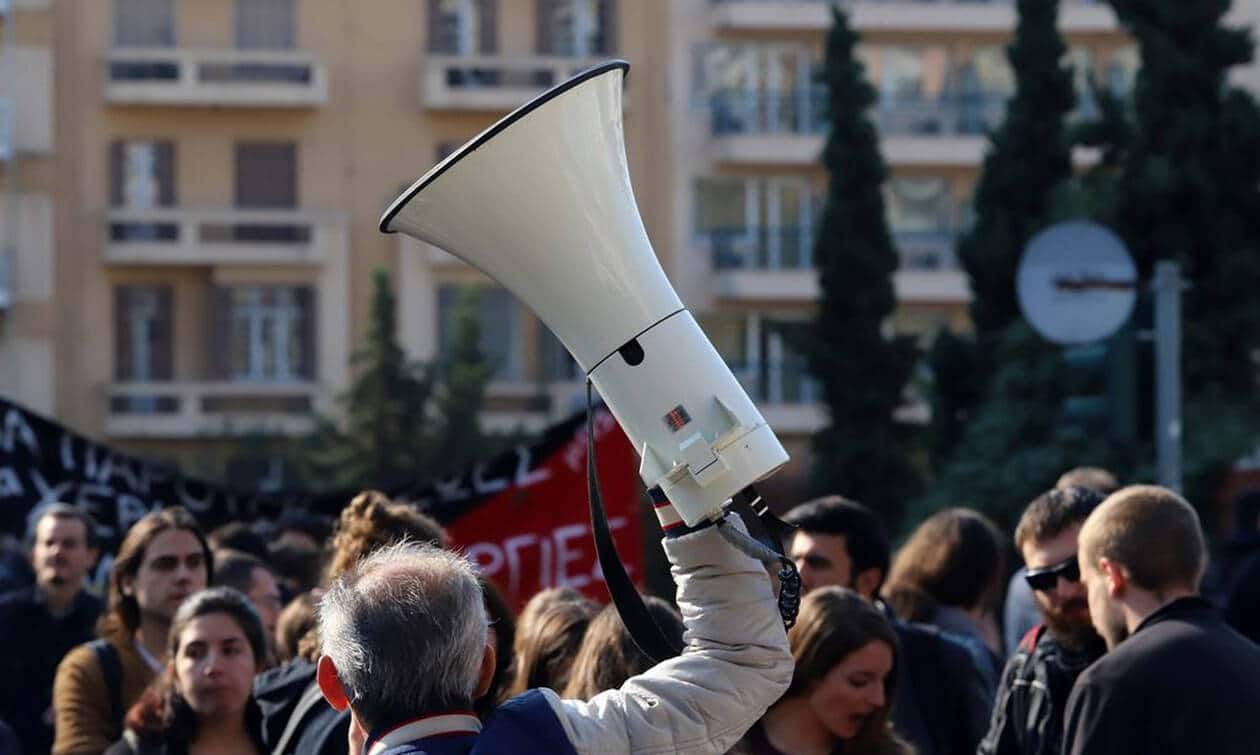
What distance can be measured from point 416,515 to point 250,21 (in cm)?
3124

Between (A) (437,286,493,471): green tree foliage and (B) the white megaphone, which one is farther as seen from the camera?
(A) (437,286,493,471): green tree foliage

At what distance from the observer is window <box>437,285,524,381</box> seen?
118ft

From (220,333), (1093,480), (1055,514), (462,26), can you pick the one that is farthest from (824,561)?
(462,26)

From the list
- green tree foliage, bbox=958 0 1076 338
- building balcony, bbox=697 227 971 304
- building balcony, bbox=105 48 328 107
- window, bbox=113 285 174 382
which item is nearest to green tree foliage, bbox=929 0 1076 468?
green tree foliage, bbox=958 0 1076 338

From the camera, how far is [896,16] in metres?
36.3

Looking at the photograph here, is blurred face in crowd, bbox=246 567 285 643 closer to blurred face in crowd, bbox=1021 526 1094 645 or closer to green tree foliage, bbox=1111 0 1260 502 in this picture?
blurred face in crowd, bbox=1021 526 1094 645

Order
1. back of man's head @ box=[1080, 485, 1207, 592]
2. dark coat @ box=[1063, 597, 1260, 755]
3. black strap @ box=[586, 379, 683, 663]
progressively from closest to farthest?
black strap @ box=[586, 379, 683, 663], dark coat @ box=[1063, 597, 1260, 755], back of man's head @ box=[1080, 485, 1207, 592]

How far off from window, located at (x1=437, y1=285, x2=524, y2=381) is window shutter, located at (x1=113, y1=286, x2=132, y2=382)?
4.97 m

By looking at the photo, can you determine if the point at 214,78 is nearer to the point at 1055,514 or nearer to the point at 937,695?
the point at 937,695

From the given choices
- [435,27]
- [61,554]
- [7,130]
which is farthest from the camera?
[435,27]

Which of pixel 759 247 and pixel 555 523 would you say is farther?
pixel 759 247

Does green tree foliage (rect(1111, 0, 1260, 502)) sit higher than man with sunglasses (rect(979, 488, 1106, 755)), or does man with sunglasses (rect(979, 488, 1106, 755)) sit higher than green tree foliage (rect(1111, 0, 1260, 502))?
green tree foliage (rect(1111, 0, 1260, 502))

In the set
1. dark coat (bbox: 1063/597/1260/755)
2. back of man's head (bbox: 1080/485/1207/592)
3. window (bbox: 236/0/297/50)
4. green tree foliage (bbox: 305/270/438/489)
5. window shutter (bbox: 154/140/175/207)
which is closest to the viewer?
dark coat (bbox: 1063/597/1260/755)

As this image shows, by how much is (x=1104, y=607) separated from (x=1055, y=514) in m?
0.73
